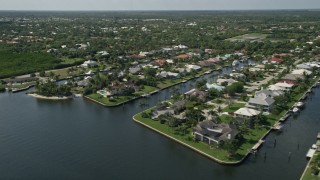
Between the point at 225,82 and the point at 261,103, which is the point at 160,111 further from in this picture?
the point at 225,82

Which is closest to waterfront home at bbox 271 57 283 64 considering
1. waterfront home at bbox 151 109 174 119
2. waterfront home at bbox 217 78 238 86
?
waterfront home at bbox 217 78 238 86

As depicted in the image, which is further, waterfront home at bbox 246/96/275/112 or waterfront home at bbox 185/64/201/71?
waterfront home at bbox 185/64/201/71

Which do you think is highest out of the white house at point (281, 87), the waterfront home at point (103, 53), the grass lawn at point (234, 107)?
the white house at point (281, 87)

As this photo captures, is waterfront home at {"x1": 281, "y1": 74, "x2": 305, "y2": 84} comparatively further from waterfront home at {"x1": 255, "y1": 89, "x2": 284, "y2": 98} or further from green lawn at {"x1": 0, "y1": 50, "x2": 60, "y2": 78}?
green lawn at {"x1": 0, "y1": 50, "x2": 60, "y2": 78}

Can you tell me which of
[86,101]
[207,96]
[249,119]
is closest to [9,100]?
[86,101]

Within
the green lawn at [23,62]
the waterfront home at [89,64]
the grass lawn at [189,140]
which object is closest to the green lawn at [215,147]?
the grass lawn at [189,140]

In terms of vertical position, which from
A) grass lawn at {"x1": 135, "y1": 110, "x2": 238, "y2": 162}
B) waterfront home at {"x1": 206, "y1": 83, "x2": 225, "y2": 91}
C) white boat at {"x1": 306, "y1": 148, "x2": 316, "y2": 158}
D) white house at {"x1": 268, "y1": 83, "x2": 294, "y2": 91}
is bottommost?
grass lawn at {"x1": 135, "y1": 110, "x2": 238, "y2": 162}

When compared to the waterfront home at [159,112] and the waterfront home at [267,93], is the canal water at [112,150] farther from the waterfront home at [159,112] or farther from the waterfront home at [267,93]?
the waterfront home at [267,93]
